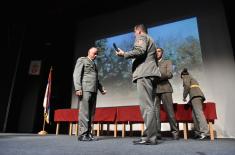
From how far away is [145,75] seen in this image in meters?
1.98

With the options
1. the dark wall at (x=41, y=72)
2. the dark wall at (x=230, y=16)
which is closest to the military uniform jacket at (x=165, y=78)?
the dark wall at (x=230, y=16)

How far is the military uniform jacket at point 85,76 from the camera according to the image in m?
2.53

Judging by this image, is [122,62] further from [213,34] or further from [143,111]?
[143,111]

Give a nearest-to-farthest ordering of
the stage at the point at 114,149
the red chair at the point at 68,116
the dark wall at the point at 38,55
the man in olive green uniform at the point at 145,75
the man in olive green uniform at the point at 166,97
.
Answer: the stage at the point at 114,149 → the man in olive green uniform at the point at 145,75 → the man in olive green uniform at the point at 166,97 → the red chair at the point at 68,116 → the dark wall at the point at 38,55

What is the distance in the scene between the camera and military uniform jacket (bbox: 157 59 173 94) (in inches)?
109

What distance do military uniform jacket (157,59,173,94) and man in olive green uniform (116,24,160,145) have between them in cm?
69

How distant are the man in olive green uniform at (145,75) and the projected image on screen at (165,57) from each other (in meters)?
2.47

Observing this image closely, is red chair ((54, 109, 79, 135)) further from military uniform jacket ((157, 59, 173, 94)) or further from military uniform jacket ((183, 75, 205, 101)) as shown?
military uniform jacket ((183, 75, 205, 101))

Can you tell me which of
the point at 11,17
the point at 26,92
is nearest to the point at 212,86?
the point at 26,92

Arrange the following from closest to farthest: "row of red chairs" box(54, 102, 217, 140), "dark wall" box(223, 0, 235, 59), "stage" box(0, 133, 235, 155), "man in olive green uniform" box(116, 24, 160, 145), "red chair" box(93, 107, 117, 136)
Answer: "stage" box(0, 133, 235, 155)
"man in olive green uniform" box(116, 24, 160, 145)
"row of red chairs" box(54, 102, 217, 140)
"red chair" box(93, 107, 117, 136)
"dark wall" box(223, 0, 235, 59)

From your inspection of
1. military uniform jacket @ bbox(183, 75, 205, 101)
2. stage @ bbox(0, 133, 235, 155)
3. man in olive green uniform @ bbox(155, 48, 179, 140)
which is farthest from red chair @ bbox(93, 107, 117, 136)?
stage @ bbox(0, 133, 235, 155)

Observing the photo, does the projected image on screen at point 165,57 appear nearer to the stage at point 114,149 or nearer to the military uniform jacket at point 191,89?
the military uniform jacket at point 191,89

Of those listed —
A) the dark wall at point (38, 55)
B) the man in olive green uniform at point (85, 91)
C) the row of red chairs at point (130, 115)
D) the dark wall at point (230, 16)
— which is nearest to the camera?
the man in olive green uniform at point (85, 91)

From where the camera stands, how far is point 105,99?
17.0ft
